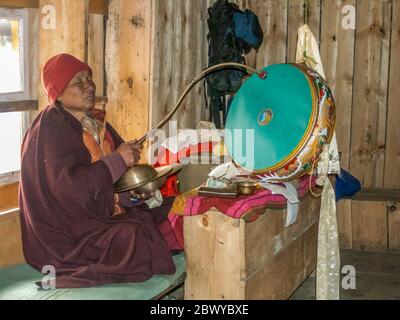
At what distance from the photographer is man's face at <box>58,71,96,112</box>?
12.0 feet

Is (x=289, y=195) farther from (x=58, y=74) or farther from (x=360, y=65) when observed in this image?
(x=360, y=65)

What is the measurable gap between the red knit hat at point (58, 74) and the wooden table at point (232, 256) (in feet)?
3.34

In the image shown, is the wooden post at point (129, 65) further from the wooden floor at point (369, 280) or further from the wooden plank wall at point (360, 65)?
the wooden plank wall at point (360, 65)

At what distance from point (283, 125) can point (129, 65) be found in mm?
1580

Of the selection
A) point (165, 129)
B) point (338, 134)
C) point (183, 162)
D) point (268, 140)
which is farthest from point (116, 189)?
point (338, 134)

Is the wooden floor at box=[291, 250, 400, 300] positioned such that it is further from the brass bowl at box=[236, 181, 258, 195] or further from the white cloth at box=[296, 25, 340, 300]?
the brass bowl at box=[236, 181, 258, 195]

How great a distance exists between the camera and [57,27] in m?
4.15

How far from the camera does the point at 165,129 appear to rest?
5.54 metres

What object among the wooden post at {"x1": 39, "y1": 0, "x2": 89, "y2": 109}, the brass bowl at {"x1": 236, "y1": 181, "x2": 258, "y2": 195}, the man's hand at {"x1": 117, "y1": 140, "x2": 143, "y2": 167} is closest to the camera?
the man's hand at {"x1": 117, "y1": 140, "x2": 143, "y2": 167}

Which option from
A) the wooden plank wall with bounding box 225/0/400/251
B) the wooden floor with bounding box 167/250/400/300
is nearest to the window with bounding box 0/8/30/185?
the wooden floor with bounding box 167/250/400/300

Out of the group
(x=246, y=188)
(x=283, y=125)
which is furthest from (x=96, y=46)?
(x=246, y=188)

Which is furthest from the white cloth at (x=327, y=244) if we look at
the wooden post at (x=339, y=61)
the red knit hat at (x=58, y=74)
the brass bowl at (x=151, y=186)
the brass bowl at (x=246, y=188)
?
the wooden post at (x=339, y=61)

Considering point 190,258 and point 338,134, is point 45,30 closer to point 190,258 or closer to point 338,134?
point 190,258

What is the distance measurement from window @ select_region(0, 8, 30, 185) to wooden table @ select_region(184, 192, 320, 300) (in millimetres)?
1288
